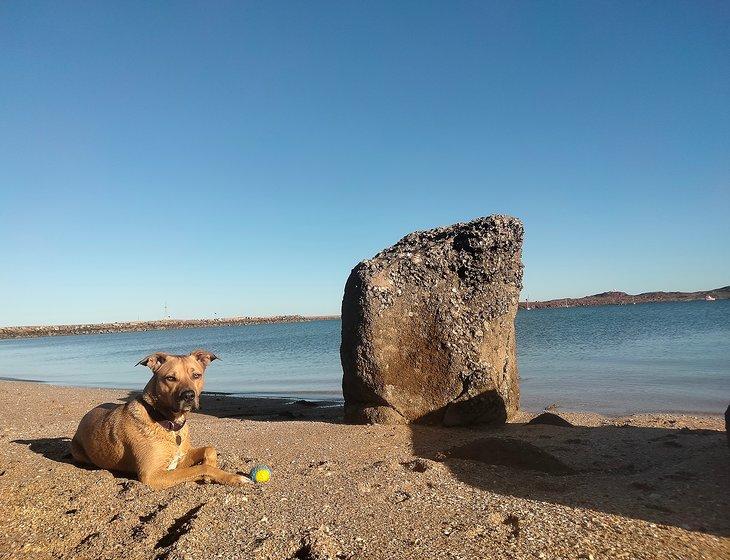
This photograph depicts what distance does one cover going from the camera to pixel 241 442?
6750mm

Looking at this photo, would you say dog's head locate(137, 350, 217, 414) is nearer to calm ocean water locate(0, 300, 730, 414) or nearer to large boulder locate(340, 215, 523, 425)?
large boulder locate(340, 215, 523, 425)

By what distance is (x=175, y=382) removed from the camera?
16.2 ft

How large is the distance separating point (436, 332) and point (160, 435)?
14.7 feet

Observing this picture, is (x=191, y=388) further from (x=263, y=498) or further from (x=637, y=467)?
(x=637, y=467)

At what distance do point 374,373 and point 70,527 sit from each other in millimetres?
4837

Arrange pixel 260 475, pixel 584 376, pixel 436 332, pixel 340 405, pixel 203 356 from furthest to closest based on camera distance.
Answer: pixel 584 376, pixel 340 405, pixel 436 332, pixel 203 356, pixel 260 475

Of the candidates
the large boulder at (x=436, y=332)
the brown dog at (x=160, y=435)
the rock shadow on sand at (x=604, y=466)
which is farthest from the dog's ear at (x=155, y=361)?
the large boulder at (x=436, y=332)

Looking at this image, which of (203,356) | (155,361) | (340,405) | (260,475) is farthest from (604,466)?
(340,405)

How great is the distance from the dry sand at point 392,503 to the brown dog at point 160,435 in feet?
0.60

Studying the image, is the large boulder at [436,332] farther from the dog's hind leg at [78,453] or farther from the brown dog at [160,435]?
the dog's hind leg at [78,453]

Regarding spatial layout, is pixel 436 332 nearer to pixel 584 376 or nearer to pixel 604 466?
pixel 604 466

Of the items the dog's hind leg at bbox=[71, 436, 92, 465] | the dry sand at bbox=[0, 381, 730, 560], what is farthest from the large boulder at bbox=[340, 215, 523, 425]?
the dog's hind leg at bbox=[71, 436, 92, 465]

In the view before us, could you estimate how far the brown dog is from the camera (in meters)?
4.74

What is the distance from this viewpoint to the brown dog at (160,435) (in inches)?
187
